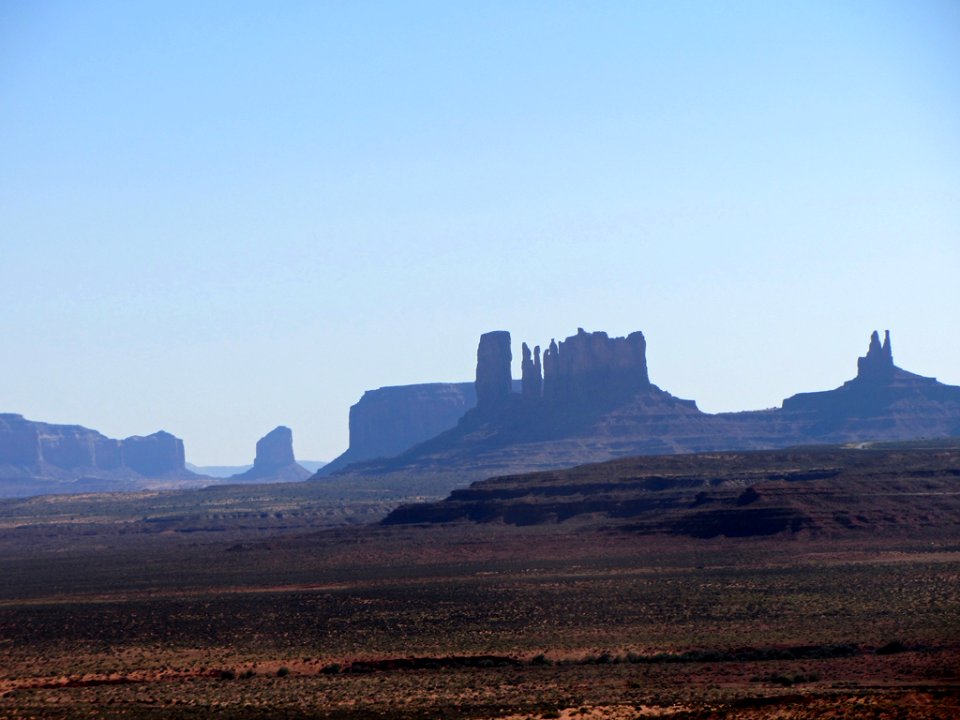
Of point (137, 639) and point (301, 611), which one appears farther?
point (301, 611)

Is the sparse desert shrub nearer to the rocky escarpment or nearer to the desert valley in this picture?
the desert valley

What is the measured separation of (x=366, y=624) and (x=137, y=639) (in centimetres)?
1042

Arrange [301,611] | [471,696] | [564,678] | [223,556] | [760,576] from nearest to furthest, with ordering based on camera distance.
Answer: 1. [471,696]
2. [564,678]
3. [301,611]
4. [760,576]
5. [223,556]

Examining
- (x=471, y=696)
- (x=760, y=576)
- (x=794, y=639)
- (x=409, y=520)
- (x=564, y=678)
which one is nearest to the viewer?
(x=471, y=696)

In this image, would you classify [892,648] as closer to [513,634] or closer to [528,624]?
[513,634]

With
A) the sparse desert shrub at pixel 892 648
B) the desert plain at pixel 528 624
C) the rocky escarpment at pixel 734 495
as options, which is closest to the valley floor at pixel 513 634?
the sparse desert shrub at pixel 892 648

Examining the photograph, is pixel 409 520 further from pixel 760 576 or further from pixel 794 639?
pixel 794 639

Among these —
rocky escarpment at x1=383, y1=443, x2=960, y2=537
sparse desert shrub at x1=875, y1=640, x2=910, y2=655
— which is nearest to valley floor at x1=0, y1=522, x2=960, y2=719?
sparse desert shrub at x1=875, y1=640, x2=910, y2=655

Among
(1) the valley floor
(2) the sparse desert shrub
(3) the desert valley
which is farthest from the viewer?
(2) the sparse desert shrub

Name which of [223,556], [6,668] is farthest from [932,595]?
[223,556]

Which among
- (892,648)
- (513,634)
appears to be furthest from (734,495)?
(892,648)

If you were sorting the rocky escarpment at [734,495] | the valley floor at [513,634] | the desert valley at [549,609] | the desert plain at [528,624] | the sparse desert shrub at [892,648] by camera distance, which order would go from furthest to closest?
the rocky escarpment at [734,495] → the sparse desert shrub at [892,648] → the desert valley at [549,609] → the desert plain at [528,624] → the valley floor at [513,634]

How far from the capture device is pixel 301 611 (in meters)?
75.6

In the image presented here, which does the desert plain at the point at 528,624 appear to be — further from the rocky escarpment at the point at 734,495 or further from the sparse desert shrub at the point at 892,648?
the rocky escarpment at the point at 734,495
